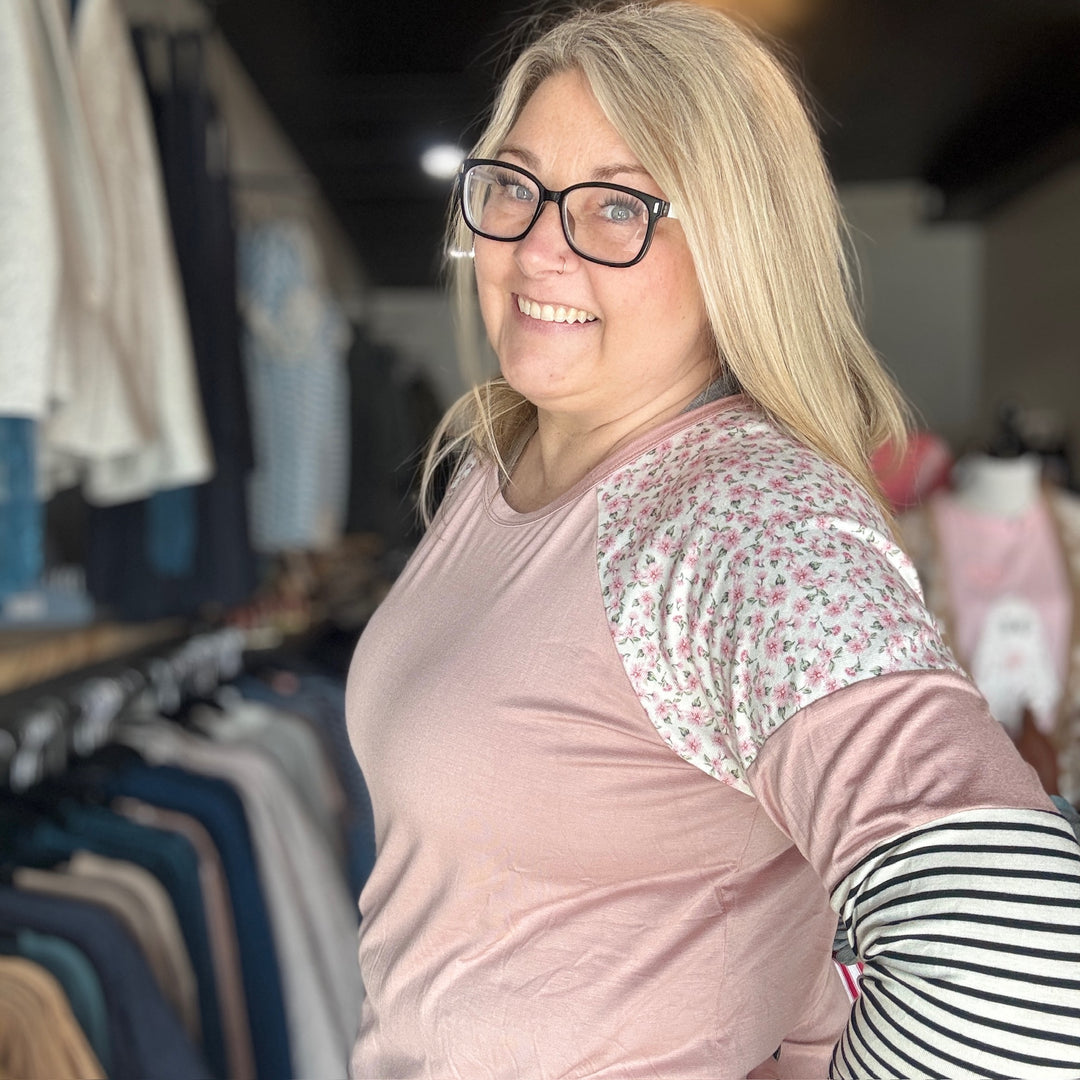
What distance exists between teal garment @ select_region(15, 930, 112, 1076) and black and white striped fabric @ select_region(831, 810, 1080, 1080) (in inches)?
48.6

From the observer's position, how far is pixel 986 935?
0.65 metres

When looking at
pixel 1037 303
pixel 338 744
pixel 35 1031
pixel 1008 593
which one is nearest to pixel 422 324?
pixel 1037 303

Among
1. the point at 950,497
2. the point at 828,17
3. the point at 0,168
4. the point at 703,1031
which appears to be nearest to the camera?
the point at 703,1031

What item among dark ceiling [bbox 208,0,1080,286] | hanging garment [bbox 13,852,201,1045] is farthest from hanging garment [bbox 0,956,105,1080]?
dark ceiling [bbox 208,0,1080,286]

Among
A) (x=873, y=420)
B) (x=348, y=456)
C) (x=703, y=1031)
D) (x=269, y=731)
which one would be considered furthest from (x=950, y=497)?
(x=348, y=456)

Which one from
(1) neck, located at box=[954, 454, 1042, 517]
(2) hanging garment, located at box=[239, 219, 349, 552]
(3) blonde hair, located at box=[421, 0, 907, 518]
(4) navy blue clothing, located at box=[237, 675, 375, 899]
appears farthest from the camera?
(2) hanging garment, located at box=[239, 219, 349, 552]

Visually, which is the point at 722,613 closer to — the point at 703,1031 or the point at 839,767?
the point at 839,767

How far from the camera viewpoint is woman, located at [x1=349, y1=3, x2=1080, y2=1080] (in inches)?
26.5

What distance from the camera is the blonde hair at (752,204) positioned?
91 centimetres

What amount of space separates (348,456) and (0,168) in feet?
13.6

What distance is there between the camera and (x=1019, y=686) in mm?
2771

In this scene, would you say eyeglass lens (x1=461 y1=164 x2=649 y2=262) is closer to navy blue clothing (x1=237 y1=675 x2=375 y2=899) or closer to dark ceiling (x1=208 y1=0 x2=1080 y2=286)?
navy blue clothing (x1=237 y1=675 x2=375 y2=899)

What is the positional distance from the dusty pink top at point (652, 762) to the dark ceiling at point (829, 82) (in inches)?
106

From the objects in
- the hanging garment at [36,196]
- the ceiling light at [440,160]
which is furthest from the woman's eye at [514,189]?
the ceiling light at [440,160]
